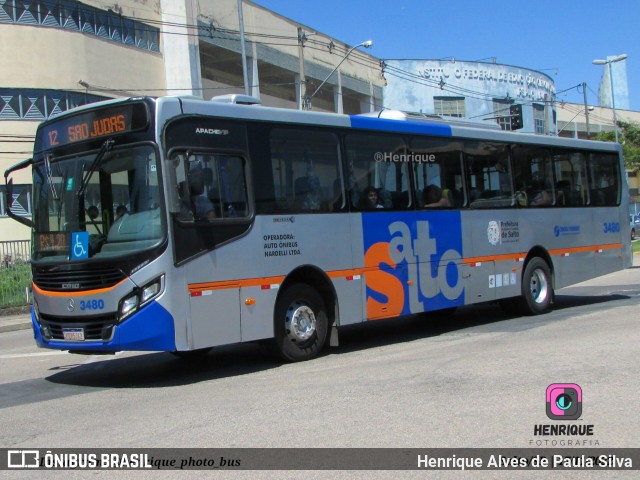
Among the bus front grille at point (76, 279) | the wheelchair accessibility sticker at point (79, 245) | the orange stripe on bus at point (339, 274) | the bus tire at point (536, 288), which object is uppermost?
the wheelchair accessibility sticker at point (79, 245)

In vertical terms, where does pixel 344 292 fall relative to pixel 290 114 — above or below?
below

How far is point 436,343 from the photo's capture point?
432 inches

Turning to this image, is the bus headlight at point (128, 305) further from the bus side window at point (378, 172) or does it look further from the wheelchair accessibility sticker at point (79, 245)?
the bus side window at point (378, 172)

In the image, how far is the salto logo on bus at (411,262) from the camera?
10.7 metres

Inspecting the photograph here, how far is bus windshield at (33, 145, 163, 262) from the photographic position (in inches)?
324

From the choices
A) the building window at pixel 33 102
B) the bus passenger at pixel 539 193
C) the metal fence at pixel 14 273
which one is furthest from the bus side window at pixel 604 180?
the building window at pixel 33 102

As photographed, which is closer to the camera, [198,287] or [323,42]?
[198,287]

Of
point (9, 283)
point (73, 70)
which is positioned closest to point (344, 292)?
point (9, 283)

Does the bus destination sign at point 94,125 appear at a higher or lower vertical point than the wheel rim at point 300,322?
higher

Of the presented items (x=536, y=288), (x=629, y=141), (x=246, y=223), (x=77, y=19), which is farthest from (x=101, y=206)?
(x=629, y=141)

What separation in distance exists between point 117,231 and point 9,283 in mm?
14439

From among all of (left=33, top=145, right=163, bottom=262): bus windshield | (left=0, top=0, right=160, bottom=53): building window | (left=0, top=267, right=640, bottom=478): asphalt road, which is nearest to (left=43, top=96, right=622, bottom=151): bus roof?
(left=33, top=145, right=163, bottom=262): bus windshield

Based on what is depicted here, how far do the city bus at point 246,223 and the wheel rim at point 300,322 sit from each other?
0.02 meters

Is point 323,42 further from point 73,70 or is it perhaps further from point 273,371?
point 273,371
